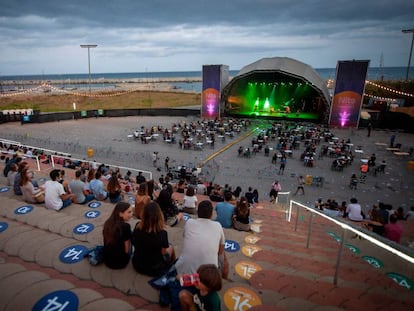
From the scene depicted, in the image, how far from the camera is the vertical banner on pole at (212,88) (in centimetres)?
3481

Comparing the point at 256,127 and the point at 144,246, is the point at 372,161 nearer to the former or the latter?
the point at 256,127

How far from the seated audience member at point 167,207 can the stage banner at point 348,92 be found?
94.4 ft

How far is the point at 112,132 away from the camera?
2700cm

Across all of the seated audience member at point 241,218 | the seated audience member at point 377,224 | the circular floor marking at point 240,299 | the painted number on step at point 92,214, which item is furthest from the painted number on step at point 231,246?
the seated audience member at point 377,224

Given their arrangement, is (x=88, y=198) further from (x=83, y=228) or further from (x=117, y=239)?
(x=117, y=239)

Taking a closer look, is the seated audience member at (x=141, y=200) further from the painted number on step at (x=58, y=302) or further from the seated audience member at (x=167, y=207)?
the painted number on step at (x=58, y=302)

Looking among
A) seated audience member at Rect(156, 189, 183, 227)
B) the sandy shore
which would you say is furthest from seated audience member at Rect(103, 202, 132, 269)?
the sandy shore

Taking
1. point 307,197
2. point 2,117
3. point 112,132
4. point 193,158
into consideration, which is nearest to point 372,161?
point 307,197

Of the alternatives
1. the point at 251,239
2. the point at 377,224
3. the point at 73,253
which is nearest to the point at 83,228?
the point at 73,253

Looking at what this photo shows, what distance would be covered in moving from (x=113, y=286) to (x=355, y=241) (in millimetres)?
3520

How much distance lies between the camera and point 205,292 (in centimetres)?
235

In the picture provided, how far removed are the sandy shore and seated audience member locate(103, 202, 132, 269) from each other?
34.3 ft

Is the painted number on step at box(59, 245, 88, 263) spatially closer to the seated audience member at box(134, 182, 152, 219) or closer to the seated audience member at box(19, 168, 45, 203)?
the seated audience member at box(134, 182, 152, 219)

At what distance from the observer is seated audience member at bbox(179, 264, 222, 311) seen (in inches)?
90.0
